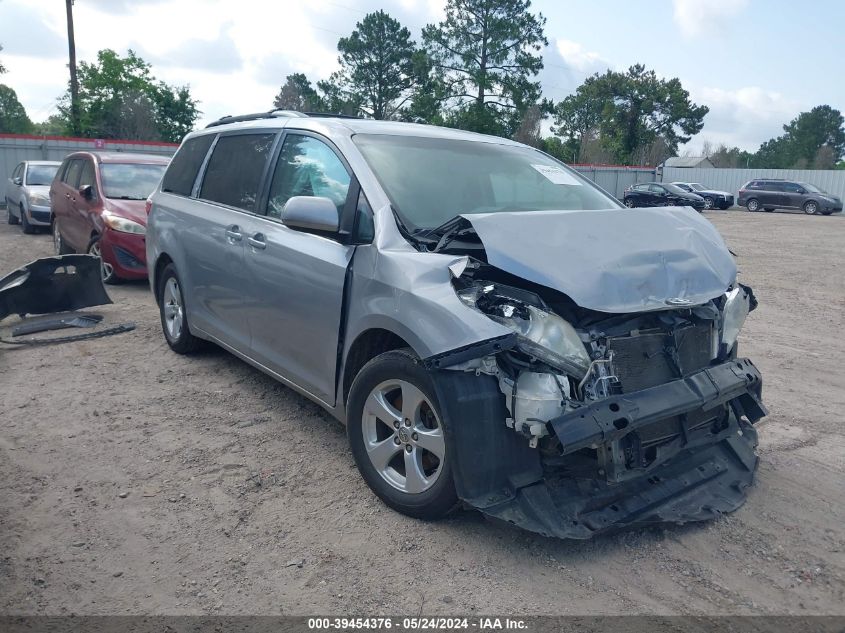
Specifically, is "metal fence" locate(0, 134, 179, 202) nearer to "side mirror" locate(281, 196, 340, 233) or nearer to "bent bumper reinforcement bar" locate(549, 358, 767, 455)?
"side mirror" locate(281, 196, 340, 233)

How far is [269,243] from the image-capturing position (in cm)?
441

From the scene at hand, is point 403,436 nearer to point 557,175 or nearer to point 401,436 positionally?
point 401,436

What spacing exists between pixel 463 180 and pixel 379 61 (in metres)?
46.4

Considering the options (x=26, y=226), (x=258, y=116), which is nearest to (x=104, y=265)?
(x=258, y=116)

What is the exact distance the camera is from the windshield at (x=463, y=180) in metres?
3.92

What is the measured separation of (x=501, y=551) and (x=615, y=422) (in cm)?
79

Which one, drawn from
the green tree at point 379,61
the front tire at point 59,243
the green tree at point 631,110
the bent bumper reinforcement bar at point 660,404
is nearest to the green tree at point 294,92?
the green tree at point 379,61

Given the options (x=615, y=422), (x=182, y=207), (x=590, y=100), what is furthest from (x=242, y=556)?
(x=590, y=100)

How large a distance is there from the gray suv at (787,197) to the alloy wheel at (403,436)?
34747 mm

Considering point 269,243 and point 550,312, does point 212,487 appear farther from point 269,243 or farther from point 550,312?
point 550,312

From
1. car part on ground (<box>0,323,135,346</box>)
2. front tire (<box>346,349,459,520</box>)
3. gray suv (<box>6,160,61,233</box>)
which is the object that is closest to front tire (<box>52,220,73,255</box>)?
gray suv (<box>6,160,61,233</box>)

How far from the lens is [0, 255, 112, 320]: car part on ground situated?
7.18 m

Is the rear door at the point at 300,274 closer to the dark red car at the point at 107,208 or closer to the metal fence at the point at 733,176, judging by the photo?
the dark red car at the point at 107,208

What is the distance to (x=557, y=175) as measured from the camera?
4.78 metres
